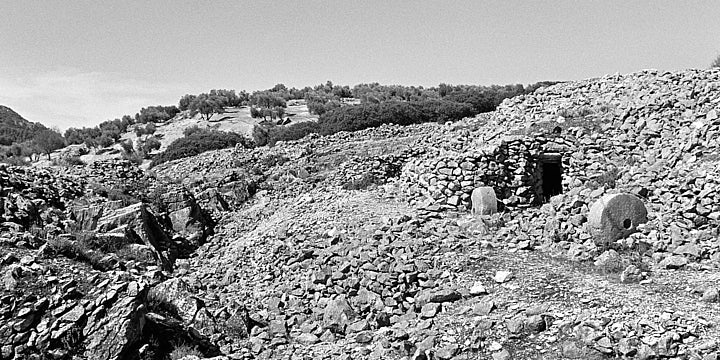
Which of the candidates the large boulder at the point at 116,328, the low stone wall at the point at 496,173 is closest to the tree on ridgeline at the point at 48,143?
the low stone wall at the point at 496,173

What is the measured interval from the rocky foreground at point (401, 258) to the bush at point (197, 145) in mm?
7829

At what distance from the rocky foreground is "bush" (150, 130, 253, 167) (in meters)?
7.83

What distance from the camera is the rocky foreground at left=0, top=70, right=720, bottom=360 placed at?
6453 millimetres

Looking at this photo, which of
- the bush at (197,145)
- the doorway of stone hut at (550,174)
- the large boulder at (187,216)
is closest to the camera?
the doorway of stone hut at (550,174)

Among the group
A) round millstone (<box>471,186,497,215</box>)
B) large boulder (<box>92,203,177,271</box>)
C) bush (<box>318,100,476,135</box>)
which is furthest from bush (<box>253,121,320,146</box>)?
round millstone (<box>471,186,497,215</box>)

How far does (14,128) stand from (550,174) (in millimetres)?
39661

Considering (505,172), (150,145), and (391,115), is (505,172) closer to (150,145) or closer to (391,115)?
(391,115)

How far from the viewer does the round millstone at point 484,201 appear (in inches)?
415

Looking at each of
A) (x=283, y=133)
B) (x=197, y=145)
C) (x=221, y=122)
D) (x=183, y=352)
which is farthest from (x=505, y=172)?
(x=221, y=122)

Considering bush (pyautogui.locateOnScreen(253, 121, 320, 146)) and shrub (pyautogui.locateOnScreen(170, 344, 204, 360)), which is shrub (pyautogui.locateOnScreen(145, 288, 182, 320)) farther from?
bush (pyautogui.locateOnScreen(253, 121, 320, 146))

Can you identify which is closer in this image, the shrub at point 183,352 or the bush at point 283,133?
the shrub at point 183,352

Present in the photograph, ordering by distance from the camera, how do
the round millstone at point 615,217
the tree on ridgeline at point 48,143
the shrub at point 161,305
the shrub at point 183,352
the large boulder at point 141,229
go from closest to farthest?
the shrub at point 183,352, the shrub at point 161,305, the round millstone at point 615,217, the large boulder at point 141,229, the tree on ridgeline at point 48,143

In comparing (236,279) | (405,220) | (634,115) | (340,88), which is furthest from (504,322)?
(340,88)

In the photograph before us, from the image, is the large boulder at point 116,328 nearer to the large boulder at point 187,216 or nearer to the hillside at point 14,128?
the large boulder at point 187,216
